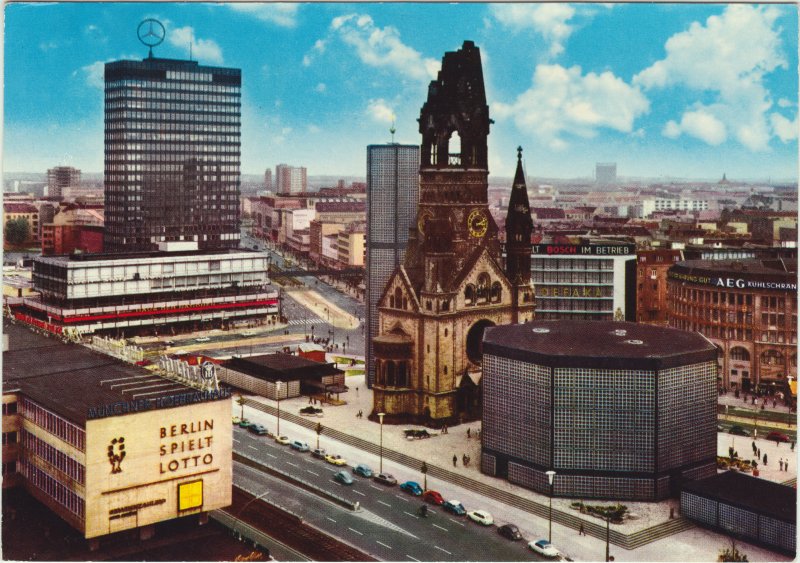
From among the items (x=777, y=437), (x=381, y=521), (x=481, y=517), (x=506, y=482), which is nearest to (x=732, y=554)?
(x=481, y=517)

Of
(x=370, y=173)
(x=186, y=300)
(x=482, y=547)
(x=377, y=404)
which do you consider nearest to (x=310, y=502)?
(x=482, y=547)

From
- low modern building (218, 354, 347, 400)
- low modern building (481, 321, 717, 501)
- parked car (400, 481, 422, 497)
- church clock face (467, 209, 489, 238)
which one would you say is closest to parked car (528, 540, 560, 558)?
low modern building (481, 321, 717, 501)

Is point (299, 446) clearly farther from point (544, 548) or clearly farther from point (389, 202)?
point (389, 202)

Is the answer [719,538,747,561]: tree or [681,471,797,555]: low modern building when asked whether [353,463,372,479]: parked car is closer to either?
[681,471,797,555]: low modern building

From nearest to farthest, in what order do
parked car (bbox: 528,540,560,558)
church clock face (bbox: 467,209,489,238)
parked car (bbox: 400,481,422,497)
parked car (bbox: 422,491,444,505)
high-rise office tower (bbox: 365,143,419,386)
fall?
parked car (bbox: 528,540,560,558) → parked car (bbox: 422,491,444,505) → parked car (bbox: 400,481,422,497) → church clock face (bbox: 467,209,489,238) → high-rise office tower (bbox: 365,143,419,386)

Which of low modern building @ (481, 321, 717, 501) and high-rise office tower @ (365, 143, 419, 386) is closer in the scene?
low modern building @ (481, 321, 717, 501)

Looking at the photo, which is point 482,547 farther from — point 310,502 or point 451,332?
point 451,332

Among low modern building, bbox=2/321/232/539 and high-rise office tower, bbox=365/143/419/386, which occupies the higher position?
high-rise office tower, bbox=365/143/419/386
